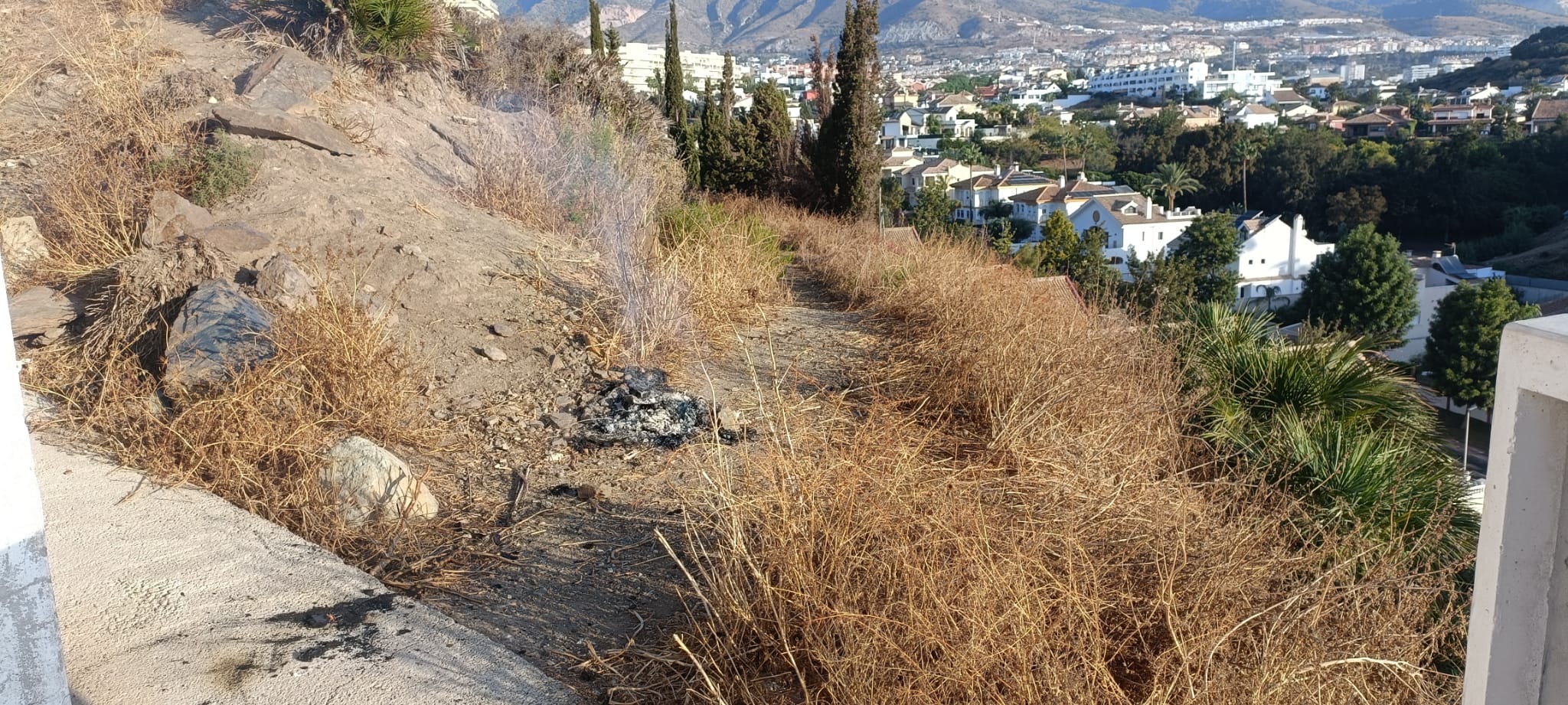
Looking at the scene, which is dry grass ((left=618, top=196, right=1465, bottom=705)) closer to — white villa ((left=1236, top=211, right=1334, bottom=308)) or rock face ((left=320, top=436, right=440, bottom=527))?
rock face ((left=320, top=436, right=440, bottom=527))

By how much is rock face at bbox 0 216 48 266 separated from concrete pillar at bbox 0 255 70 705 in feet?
14.4

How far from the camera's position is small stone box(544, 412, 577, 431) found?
5.29 meters

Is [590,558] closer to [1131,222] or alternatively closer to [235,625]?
[235,625]

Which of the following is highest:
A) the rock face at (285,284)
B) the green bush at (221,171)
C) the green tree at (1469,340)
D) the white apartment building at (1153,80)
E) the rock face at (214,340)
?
the white apartment building at (1153,80)

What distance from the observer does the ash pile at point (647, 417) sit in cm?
520

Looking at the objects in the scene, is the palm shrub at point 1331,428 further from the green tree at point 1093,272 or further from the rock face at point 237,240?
the rock face at point 237,240

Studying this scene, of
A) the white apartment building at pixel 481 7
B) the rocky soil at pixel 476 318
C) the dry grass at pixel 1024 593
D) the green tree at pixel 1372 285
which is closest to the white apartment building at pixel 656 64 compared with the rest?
the white apartment building at pixel 481 7

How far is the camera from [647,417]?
5367mm

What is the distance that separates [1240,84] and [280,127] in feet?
509

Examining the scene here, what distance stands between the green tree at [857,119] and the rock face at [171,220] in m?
10.8

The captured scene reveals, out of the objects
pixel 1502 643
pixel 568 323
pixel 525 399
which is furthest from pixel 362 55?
pixel 1502 643

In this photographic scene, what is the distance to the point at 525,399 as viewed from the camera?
5531 mm

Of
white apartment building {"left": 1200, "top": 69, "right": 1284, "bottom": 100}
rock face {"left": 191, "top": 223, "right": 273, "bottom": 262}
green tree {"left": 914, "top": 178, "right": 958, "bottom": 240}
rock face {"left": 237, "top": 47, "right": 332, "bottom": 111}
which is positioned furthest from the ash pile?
white apartment building {"left": 1200, "top": 69, "right": 1284, "bottom": 100}

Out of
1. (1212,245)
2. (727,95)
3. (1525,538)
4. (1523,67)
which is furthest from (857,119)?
(1523,67)
